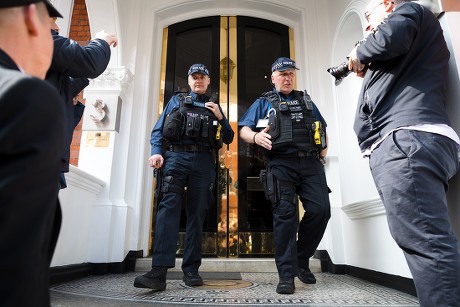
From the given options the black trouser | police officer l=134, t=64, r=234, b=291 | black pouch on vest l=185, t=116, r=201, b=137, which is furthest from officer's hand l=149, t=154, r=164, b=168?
the black trouser

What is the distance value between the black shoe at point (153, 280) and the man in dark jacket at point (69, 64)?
82 cm

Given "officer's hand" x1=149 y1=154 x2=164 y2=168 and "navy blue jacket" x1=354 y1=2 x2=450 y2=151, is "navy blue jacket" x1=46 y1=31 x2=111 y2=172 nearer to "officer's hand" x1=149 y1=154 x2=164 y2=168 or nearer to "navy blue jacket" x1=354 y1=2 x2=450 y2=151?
"officer's hand" x1=149 y1=154 x2=164 y2=168

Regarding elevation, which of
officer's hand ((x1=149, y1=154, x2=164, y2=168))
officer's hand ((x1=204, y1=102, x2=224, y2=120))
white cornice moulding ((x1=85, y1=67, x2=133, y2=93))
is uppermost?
white cornice moulding ((x1=85, y1=67, x2=133, y2=93))

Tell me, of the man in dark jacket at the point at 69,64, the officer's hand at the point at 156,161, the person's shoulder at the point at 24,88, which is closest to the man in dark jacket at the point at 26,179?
the person's shoulder at the point at 24,88

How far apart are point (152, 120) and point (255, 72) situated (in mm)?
1477

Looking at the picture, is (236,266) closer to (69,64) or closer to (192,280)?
(192,280)

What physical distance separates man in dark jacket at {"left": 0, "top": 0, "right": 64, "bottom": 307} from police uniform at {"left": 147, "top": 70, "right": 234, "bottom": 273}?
177cm

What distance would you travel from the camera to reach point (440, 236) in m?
1.09

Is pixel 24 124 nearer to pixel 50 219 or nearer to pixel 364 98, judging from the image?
pixel 50 219

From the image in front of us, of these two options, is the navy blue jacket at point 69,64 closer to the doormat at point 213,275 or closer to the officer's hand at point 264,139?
the officer's hand at point 264,139

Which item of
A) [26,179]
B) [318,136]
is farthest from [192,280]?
[26,179]

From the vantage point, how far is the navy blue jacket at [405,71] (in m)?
1.28

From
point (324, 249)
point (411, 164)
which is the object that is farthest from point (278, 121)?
point (324, 249)

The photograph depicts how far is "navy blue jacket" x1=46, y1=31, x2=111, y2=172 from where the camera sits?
1562 mm
